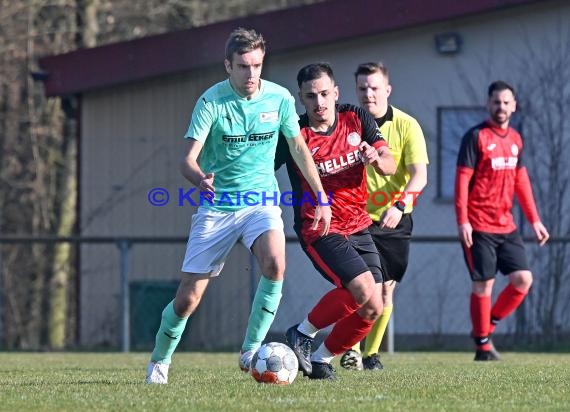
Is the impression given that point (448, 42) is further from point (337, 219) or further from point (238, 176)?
point (238, 176)

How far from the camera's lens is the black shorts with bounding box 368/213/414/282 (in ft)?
31.8

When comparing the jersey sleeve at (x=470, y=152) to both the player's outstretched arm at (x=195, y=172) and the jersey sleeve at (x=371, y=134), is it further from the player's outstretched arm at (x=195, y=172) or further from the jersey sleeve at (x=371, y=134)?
the player's outstretched arm at (x=195, y=172)

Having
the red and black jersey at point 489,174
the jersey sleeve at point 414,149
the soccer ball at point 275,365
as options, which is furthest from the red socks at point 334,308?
the red and black jersey at point 489,174

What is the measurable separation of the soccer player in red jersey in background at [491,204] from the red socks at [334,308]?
3.23m

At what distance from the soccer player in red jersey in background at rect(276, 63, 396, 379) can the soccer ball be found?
17.1 inches

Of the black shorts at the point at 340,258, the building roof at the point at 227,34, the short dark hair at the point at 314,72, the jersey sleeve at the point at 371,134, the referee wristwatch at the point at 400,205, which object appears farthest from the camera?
the building roof at the point at 227,34

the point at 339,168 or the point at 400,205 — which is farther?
the point at 400,205

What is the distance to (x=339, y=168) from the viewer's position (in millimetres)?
8234

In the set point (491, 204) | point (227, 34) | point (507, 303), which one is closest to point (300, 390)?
point (491, 204)

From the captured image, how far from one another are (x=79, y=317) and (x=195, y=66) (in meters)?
4.28

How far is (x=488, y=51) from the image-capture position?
16531 mm

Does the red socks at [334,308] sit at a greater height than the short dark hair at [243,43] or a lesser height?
lesser

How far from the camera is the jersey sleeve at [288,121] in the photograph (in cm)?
779

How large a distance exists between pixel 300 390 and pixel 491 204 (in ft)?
15.2
